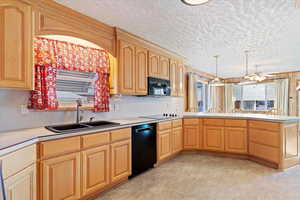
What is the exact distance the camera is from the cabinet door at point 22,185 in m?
1.38

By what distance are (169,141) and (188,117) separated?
85 centimetres

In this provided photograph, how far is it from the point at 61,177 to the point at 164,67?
3.02 metres

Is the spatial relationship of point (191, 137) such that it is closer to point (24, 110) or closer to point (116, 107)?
point (116, 107)

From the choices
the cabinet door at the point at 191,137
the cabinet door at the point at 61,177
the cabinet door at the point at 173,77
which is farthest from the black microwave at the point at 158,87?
the cabinet door at the point at 61,177

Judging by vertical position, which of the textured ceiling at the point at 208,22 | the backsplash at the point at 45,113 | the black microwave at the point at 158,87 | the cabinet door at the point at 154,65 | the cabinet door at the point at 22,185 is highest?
the textured ceiling at the point at 208,22

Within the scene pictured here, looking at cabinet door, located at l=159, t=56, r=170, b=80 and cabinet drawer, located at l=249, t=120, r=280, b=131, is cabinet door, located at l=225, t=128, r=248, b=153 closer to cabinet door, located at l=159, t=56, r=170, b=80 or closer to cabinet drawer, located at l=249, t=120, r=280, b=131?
cabinet drawer, located at l=249, t=120, r=280, b=131

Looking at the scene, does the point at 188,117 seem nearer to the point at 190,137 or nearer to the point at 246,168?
the point at 190,137

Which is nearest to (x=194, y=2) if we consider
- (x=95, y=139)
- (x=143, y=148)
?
(x=95, y=139)

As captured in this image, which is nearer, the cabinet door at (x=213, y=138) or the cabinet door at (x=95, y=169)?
the cabinet door at (x=95, y=169)

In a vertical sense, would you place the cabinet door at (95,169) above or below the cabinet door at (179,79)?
below

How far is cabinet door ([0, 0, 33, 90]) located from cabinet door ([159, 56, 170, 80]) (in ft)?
8.60

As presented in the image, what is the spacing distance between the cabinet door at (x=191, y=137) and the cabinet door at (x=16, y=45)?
129 inches

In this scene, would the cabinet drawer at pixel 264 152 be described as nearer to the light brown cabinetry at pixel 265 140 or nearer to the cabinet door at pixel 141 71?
the light brown cabinetry at pixel 265 140

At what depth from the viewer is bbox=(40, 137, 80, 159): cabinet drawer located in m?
1.75
